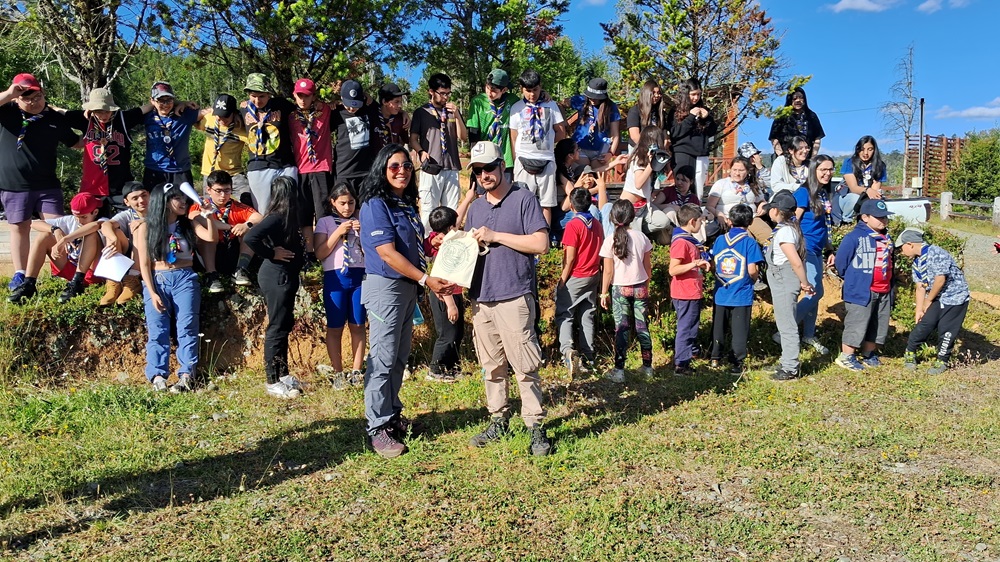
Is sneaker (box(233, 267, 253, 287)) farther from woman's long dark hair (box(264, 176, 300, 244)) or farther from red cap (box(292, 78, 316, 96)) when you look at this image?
red cap (box(292, 78, 316, 96))

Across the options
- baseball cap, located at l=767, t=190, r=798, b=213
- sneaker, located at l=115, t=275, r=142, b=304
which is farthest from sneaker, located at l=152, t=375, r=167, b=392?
baseball cap, located at l=767, t=190, r=798, b=213

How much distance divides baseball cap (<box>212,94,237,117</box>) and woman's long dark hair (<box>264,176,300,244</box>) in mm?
1728

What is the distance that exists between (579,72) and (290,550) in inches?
965

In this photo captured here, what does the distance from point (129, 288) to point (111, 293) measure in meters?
0.17

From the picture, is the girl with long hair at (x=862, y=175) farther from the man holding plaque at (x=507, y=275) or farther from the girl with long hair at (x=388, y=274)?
the girl with long hair at (x=388, y=274)

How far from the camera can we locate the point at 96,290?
7.16 meters

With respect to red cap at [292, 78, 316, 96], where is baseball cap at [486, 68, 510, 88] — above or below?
above

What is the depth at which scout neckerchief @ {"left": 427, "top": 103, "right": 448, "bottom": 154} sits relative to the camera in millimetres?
8254

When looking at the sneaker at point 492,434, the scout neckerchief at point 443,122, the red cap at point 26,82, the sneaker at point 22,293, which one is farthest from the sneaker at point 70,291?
the sneaker at point 492,434

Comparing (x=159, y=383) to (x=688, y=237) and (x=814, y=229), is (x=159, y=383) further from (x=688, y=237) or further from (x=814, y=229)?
(x=814, y=229)

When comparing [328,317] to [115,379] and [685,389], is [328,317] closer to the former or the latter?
[115,379]

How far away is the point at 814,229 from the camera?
26.6ft

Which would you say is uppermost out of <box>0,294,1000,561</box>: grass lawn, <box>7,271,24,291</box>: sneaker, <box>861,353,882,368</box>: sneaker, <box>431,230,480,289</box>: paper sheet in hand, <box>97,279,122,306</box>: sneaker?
<box>431,230,480,289</box>: paper sheet in hand

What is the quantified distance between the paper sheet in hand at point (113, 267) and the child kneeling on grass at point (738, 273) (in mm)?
5654
